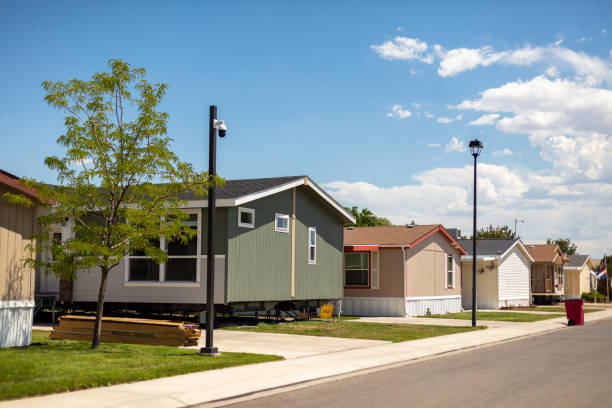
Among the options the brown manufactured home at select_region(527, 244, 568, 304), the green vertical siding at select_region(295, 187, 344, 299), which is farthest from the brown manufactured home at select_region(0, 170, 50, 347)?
the brown manufactured home at select_region(527, 244, 568, 304)

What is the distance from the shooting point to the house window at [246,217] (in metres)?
21.6

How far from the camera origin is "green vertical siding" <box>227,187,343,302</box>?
70.7ft

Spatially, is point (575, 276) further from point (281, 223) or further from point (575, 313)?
point (281, 223)

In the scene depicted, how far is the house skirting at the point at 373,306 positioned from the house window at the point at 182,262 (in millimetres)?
9671

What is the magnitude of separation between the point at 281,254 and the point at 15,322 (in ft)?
36.4

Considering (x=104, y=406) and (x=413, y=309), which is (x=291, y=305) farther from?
(x=104, y=406)

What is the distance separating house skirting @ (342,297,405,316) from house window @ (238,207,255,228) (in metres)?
10.5

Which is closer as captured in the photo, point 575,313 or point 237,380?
A: point 237,380

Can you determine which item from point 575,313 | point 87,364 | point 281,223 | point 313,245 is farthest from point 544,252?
point 87,364

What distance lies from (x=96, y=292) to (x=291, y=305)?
7.24 meters

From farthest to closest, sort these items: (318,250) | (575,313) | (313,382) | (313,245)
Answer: (575,313) → (318,250) → (313,245) → (313,382)

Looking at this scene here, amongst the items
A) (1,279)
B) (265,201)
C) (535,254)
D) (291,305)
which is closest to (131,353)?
(1,279)

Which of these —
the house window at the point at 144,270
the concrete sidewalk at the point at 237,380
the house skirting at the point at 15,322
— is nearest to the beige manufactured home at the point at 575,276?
the house window at the point at 144,270

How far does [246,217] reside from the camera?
2214 cm
